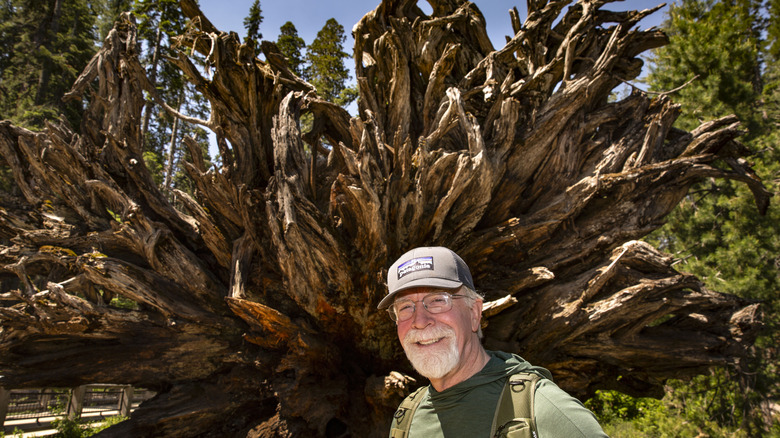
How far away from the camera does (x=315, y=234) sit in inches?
228

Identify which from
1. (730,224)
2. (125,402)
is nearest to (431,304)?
(730,224)

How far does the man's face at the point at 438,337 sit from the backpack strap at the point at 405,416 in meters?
0.31

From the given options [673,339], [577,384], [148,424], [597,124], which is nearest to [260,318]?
[148,424]

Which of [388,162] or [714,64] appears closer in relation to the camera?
[388,162]

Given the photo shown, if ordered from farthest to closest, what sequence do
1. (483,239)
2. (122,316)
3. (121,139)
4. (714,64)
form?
1. (714,64)
2. (121,139)
3. (483,239)
4. (122,316)

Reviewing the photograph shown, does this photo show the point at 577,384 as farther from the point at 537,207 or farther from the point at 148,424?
the point at 148,424

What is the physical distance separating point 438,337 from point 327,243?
3.84 metres

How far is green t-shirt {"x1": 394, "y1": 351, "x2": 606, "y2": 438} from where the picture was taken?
1.56 m

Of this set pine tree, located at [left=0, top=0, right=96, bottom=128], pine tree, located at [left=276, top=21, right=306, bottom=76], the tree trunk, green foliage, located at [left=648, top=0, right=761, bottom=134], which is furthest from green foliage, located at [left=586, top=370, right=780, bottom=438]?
the tree trunk

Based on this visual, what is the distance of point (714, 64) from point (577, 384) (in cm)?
1290

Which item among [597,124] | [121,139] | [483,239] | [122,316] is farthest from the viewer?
[597,124]

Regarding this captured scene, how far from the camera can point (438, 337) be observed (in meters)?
2.19

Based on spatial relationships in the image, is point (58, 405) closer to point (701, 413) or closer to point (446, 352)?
point (446, 352)

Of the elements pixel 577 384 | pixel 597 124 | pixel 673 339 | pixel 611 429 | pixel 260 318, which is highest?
pixel 597 124
